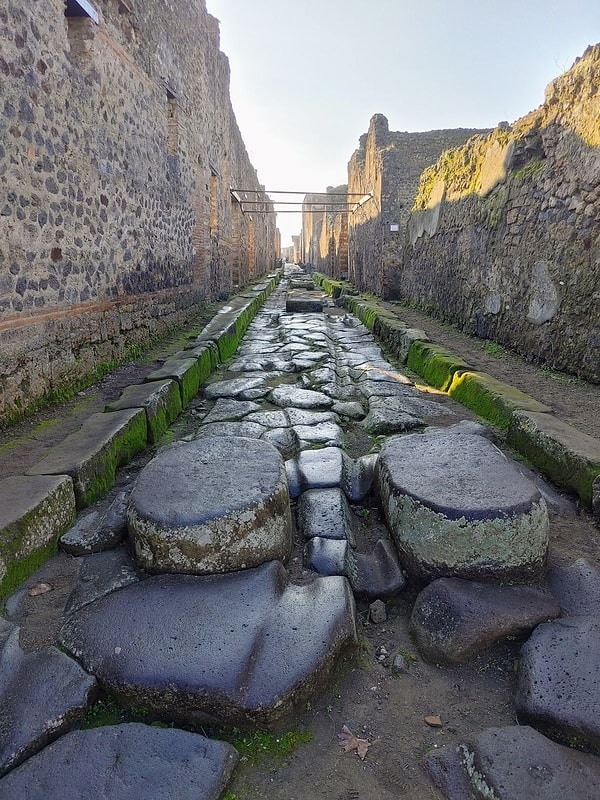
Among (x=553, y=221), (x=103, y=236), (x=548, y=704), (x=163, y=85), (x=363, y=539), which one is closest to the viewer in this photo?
(x=548, y=704)

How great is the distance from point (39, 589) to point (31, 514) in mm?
302

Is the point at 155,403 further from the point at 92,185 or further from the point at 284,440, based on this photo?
the point at 92,185

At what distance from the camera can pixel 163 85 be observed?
7062 mm

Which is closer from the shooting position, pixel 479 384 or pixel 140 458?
pixel 140 458

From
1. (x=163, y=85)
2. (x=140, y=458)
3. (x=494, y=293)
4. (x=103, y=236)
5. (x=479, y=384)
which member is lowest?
(x=140, y=458)

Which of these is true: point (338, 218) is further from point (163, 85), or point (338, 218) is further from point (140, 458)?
point (140, 458)

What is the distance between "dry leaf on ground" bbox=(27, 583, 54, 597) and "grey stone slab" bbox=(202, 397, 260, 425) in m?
1.91

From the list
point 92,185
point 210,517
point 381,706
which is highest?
point 92,185

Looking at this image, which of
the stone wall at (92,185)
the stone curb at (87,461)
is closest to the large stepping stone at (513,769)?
the stone curb at (87,461)

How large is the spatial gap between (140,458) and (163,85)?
6.16m

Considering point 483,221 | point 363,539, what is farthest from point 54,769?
point 483,221

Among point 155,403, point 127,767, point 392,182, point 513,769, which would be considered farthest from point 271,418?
point 392,182

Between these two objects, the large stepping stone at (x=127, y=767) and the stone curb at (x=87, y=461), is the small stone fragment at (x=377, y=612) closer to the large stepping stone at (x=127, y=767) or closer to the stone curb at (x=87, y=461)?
the large stepping stone at (x=127, y=767)

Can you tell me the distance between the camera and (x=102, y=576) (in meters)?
1.99
